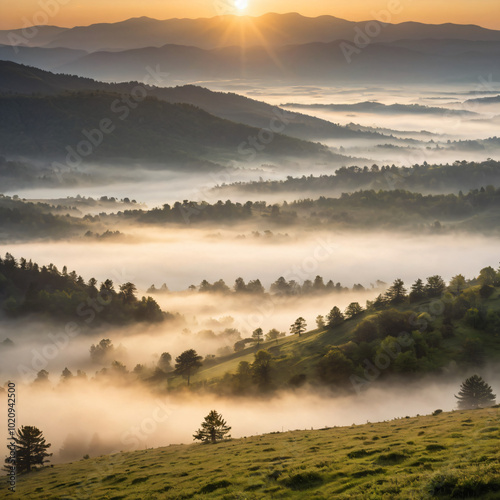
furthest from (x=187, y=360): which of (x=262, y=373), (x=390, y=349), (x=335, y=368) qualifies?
(x=390, y=349)

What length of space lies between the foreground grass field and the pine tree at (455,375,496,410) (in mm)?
13707

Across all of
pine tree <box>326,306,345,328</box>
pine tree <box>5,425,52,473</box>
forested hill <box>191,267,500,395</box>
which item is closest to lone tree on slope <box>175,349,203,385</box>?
forested hill <box>191,267,500,395</box>

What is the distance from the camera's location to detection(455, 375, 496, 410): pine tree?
3386 inches

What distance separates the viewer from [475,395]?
3410 inches

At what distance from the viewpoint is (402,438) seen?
180 feet

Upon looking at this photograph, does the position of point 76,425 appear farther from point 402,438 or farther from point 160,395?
point 402,438

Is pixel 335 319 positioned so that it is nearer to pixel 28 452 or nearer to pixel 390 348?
pixel 390 348

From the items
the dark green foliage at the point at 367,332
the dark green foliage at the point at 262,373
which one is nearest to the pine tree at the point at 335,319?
the dark green foliage at the point at 367,332

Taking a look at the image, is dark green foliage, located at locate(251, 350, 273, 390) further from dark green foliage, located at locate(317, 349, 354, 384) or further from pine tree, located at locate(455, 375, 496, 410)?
pine tree, located at locate(455, 375, 496, 410)

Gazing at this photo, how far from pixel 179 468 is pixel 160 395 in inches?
4158

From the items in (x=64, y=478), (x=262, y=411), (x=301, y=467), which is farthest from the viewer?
(x=262, y=411)

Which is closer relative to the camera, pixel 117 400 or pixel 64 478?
pixel 64 478

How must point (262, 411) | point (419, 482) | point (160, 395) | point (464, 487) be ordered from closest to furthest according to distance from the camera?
point (464, 487)
point (419, 482)
point (262, 411)
point (160, 395)

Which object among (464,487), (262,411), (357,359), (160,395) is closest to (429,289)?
(357,359)
